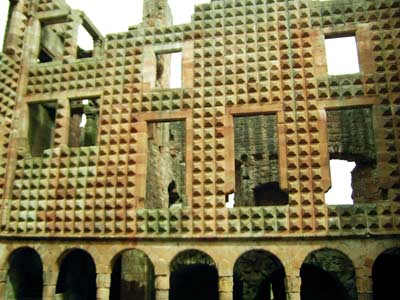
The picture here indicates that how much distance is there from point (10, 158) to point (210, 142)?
5.82 metres

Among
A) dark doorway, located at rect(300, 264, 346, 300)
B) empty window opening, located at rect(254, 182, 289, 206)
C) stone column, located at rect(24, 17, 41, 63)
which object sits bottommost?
dark doorway, located at rect(300, 264, 346, 300)

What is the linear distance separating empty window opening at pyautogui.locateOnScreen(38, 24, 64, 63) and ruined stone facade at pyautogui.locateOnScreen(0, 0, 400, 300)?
0.32ft

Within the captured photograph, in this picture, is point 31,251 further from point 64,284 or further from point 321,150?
point 321,150

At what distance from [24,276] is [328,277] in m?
10.1

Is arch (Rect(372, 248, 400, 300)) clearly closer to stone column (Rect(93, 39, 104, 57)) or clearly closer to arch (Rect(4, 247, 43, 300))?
arch (Rect(4, 247, 43, 300))

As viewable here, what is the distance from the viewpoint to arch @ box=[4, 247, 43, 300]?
475 inches

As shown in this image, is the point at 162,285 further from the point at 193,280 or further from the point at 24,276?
the point at 193,280

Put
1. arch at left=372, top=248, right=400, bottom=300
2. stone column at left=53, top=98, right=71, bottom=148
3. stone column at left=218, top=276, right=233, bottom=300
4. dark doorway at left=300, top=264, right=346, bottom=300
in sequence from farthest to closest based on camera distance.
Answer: dark doorway at left=300, top=264, right=346, bottom=300 < arch at left=372, top=248, right=400, bottom=300 < stone column at left=53, top=98, right=71, bottom=148 < stone column at left=218, top=276, right=233, bottom=300

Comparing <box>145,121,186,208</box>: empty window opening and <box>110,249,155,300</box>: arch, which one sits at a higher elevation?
<box>145,121,186,208</box>: empty window opening

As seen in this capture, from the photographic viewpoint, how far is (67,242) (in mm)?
11477

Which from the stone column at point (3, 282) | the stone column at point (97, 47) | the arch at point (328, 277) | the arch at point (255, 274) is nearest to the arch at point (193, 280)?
the arch at point (255, 274)

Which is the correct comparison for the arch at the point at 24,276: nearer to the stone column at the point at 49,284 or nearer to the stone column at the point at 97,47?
the stone column at the point at 49,284

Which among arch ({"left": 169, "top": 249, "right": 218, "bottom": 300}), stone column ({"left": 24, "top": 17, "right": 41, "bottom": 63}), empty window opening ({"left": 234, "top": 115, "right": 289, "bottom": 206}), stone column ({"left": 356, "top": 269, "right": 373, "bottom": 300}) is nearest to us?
stone column ({"left": 356, "top": 269, "right": 373, "bottom": 300})

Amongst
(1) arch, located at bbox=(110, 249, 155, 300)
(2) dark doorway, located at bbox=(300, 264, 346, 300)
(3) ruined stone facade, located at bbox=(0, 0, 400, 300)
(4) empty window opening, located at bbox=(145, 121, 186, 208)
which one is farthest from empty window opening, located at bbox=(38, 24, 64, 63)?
(2) dark doorway, located at bbox=(300, 264, 346, 300)
